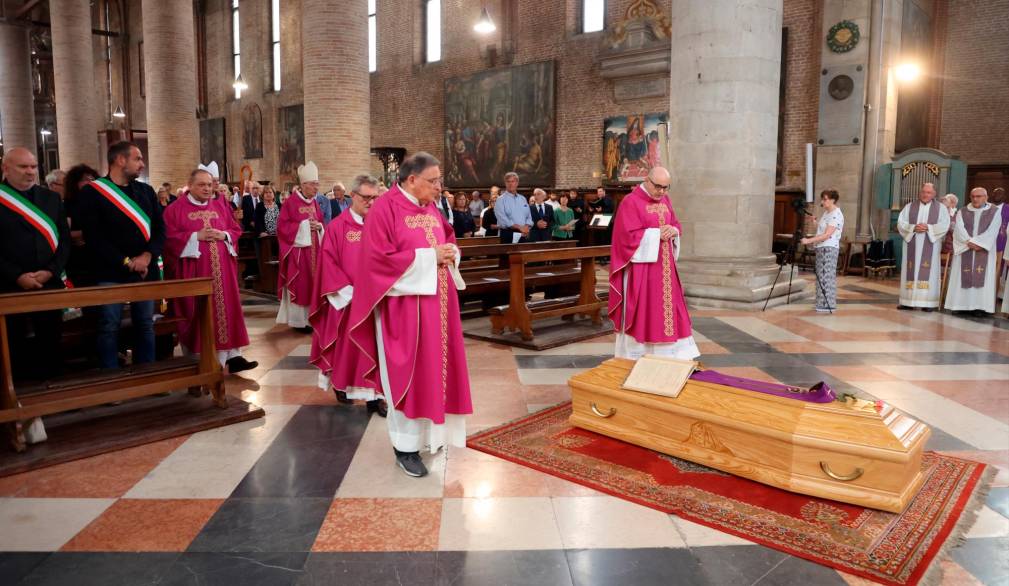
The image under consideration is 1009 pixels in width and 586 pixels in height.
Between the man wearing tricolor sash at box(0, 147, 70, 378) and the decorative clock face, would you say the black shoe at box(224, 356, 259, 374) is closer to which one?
the man wearing tricolor sash at box(0, 147, 70, 378)

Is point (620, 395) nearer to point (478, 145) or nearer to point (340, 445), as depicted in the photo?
point (340, 445)

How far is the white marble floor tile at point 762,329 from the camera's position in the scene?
7273mm

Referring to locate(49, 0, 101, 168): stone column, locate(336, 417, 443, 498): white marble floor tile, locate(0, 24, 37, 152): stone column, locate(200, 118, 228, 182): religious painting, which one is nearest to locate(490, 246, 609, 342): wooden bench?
Result: locate(336, 417, 443, 498): white marble floor tile

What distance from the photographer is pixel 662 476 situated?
3.60m

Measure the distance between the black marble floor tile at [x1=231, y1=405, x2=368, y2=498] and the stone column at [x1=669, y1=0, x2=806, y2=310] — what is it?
19.2 feet

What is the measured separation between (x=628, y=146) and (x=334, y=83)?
7760 mm

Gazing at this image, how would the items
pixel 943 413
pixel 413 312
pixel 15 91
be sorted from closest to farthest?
pixel 413 312, pixel 943 413, pixel 15 91

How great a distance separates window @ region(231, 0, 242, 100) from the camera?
28.4 metres

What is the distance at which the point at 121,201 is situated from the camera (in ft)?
15.9

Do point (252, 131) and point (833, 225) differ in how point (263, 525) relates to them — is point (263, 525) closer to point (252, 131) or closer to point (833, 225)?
point (833, 225)

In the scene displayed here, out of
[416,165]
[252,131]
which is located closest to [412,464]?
[416,165]

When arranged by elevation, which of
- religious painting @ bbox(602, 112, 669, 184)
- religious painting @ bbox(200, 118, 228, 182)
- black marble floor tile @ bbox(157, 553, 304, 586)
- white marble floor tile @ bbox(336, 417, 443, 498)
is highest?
religious painting @ bbox(200, 118, 228, 182)

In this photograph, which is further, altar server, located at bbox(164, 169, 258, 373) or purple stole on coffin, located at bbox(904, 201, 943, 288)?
purple stole on coffin, located at bbox(904, 201, 943, 288)

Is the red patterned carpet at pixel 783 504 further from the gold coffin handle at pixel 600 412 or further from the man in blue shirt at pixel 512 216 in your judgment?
the man in blue shirt at pixel 512 216
